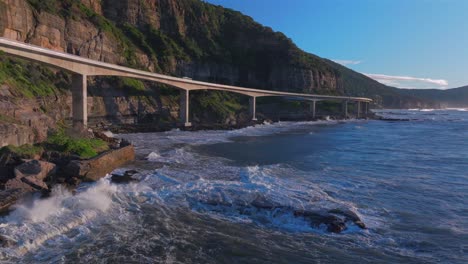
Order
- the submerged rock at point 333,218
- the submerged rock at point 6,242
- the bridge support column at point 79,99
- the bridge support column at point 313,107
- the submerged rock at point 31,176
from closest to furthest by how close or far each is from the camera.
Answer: the submerged rock at point 6,242 → the submerged rock at point 333,218 → the submerged rock at point 31,176 → the bridge support column at point 79,99 → the bridge support column at point 313,107

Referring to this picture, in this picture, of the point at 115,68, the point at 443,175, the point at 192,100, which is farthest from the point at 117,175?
the point at 192,100

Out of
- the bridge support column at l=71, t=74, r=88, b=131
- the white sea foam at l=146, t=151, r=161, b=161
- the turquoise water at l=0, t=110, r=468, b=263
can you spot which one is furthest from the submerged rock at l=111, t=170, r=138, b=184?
the bridge support column at l=71, t=74, r=88, b=131

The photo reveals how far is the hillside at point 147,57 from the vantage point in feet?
130

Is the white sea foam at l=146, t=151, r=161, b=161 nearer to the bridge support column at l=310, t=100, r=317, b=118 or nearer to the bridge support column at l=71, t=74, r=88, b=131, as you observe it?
the bridge support column at l=71, t=74, r=88, b=131

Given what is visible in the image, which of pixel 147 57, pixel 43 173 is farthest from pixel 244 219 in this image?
pixel 147 57

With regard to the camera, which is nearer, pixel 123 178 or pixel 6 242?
pixel 6 242

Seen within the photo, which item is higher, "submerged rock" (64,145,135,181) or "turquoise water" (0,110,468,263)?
"submerged rock" (64,145,135,181)

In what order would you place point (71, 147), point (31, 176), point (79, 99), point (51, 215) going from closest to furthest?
point (51, 215), point (31, 176), point (71, 147), point (79, 99)

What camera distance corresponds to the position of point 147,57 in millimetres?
81500

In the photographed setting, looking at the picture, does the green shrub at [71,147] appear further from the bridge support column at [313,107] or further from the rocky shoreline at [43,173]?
the bridge support column at [313,107]

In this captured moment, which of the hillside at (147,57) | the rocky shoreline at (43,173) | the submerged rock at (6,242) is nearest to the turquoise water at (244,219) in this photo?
the submerged rock at (6,242)

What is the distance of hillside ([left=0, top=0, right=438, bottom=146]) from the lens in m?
39.5

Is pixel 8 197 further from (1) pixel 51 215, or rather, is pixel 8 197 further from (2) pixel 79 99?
(2) pixel 79 99

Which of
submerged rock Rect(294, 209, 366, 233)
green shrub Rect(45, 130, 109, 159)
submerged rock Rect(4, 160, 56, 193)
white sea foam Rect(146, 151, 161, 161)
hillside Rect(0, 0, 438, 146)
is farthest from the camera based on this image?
hillside Rect(0, 0, 438, 146)
